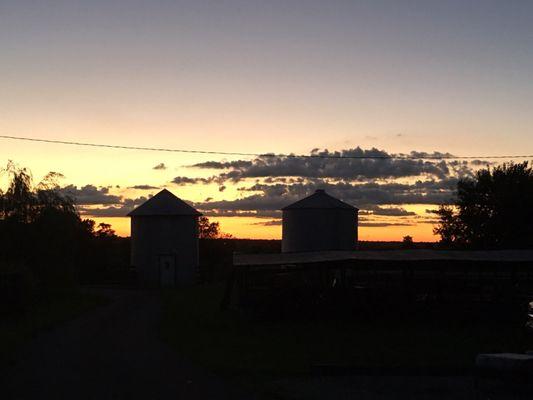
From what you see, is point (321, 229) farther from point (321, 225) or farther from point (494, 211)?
point (494, 211)

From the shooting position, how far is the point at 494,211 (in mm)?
50812

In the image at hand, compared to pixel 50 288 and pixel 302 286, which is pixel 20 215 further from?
pixel 302 286

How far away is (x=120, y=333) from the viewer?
21.6 meters

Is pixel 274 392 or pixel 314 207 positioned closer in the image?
pixel 274 392

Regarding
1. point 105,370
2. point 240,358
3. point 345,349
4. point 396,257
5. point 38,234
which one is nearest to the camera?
point 105,370

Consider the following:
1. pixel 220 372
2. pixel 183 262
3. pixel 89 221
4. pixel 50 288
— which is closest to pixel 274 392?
pixel 220 372

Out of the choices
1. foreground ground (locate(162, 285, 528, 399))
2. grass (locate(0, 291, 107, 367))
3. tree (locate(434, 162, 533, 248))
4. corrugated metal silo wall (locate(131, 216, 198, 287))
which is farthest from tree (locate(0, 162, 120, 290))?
tree (locate(434, 162, 533, 248))

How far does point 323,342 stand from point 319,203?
32613mm

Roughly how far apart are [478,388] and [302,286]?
42.0 feet

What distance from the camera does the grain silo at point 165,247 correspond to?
5103 centimetres

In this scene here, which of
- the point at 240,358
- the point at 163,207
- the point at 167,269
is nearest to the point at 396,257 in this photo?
the point at 240,358

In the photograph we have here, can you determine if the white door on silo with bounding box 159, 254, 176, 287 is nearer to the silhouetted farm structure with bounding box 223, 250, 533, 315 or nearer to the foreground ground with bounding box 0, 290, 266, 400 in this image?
the silhouetted farm structure with bounding box 223, 250, 533, 315

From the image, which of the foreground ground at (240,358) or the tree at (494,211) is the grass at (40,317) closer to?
the foreground ground at (240,358)

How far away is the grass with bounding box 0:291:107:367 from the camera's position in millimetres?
18862
